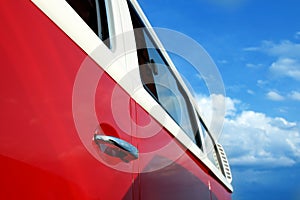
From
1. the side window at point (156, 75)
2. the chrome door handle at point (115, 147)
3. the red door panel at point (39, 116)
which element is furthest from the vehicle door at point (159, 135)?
the red door panel at point (39, 116)

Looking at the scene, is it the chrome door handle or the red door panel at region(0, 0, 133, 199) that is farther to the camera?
the chrome door handle

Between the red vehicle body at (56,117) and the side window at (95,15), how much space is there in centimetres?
15

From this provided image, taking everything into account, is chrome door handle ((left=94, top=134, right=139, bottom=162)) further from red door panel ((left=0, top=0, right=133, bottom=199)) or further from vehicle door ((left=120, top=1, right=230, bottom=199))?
vehicle door ((left=120, top=1, right=230, bottom=199))

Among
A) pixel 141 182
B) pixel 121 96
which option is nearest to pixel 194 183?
pixel 141 182

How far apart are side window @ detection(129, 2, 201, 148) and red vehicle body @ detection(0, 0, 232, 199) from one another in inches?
18.4

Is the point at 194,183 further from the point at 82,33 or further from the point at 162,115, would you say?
the point at 82,33

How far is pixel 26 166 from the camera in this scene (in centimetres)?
82

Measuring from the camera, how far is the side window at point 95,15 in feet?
4.78

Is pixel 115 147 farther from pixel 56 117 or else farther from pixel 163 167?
pixel 163 167

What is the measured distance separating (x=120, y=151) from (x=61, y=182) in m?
0.35

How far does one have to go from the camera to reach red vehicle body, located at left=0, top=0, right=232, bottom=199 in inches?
32.1

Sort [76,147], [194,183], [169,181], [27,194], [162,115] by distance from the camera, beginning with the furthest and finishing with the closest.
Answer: [194,183]
[162,115]
[169,181]
[76,147]
[27,194]

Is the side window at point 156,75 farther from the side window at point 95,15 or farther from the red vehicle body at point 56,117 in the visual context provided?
the red vehicle body at point 56,117

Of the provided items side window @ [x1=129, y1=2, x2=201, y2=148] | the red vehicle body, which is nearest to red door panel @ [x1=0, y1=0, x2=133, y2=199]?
the red vehicle body
